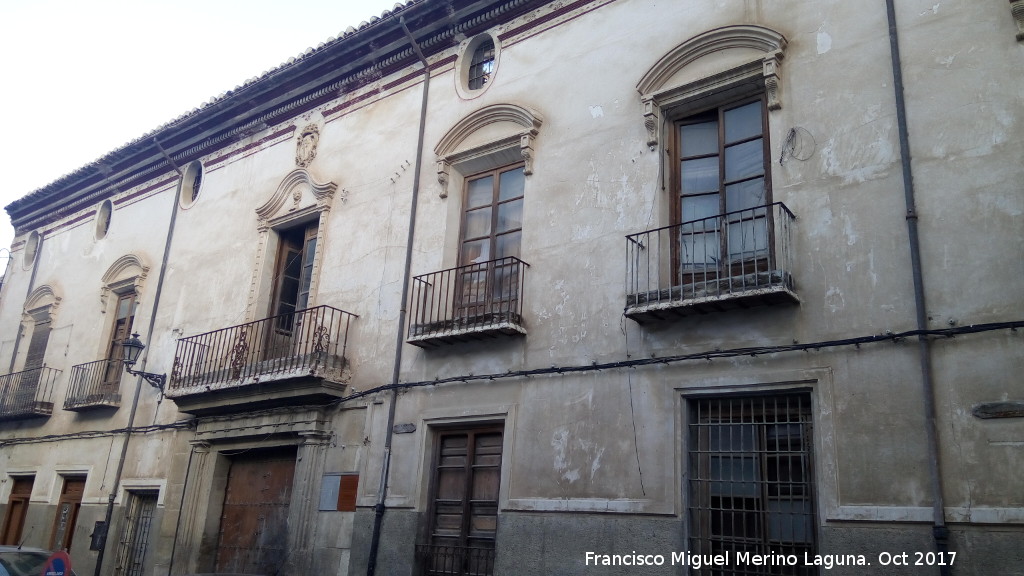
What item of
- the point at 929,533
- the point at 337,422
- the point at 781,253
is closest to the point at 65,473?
the point at 337,422

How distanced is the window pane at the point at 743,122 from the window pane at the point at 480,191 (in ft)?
10.4

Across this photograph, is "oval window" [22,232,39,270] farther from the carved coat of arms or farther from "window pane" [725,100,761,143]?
"window pane" [725,100,761,143]

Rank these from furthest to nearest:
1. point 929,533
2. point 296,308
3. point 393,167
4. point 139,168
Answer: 1. point 139,168
2. point 296,308
3. point 393,167
4. point 929,533

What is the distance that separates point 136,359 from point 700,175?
31.5 ft

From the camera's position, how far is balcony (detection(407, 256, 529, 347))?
9562 mm

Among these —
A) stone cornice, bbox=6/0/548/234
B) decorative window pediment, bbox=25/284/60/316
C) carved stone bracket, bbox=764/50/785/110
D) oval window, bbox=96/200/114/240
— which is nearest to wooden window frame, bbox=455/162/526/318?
stone cornice, bbox=6/0/548/234

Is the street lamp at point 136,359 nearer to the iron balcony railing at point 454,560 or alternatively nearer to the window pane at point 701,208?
the iron balcony railing at point 454,560

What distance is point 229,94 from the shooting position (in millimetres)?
14445

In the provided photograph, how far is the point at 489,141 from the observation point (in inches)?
428

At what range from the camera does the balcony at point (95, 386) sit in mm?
14367

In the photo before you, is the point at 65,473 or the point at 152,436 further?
the point at 65,473

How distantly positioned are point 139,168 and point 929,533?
585 inches

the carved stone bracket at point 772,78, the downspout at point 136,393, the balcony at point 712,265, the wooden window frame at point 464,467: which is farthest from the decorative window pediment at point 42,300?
the carved stone bracket at point 772,78

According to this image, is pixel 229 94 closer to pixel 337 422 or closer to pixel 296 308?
pixel 296 308
